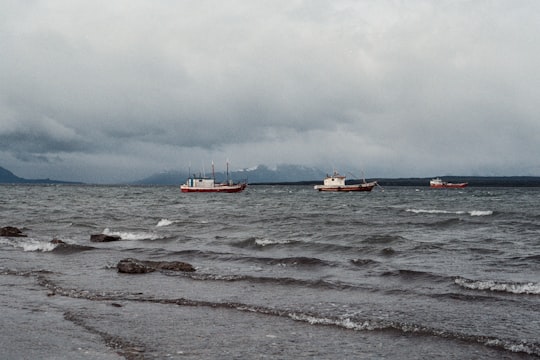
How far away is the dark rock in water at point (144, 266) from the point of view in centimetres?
1706

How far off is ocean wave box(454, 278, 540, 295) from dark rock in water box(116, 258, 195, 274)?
9.49 metres

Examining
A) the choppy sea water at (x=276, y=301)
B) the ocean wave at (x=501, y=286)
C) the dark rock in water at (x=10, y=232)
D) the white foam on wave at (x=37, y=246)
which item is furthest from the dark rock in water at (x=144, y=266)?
the dark rock in water at (x=10, y=232)

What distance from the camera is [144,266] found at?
17484 millimetres

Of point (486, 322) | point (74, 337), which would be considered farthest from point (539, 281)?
point (74, 337)

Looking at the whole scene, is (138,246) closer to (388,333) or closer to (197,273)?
(197,273)

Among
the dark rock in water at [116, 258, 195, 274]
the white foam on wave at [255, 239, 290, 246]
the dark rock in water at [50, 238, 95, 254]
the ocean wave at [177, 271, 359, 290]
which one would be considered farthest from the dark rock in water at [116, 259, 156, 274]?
the white foam on wave at [255, 239, 290, 246]

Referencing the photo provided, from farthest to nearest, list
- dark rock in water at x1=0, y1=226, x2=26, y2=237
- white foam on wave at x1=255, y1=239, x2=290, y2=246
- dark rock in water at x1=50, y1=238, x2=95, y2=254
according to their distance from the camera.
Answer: dark rock in water at x1=0, y1=226, x2=26, y2=237
white foam on wave at x1=255, y1=239, x2=290, y2=246
dark rock in water at x1=50, y1=238, x2=95, y2=254

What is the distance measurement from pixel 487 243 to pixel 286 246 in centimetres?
1101

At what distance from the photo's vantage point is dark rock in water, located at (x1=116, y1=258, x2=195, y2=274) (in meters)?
17.1

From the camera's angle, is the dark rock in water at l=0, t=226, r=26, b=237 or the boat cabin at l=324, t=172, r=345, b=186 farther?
the boat cabin at l=324, t=172, r=345, b=186

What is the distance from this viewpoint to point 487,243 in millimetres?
26188

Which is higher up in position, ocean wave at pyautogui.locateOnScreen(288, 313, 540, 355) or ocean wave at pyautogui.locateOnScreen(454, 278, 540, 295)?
ocean wave at pyautogui.locateOnScreen(288, 313, 540, 355)

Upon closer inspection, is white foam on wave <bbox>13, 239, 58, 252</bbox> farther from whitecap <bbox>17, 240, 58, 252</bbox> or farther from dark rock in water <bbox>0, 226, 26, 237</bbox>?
dark rock in water <bbox>0, 226, 26, 237</bbox>

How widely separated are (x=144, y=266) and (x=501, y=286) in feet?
39.1
